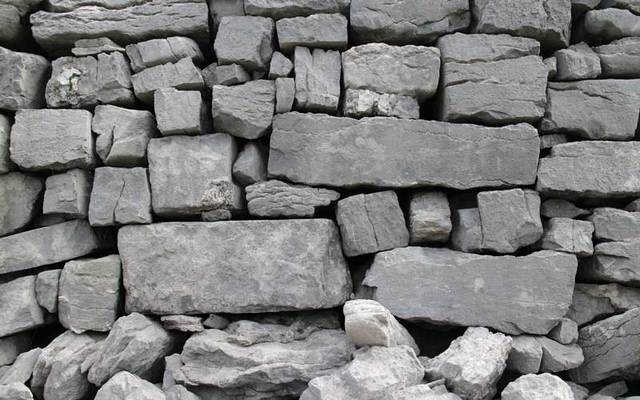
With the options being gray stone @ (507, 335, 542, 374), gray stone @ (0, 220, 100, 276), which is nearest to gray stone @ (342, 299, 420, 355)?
gray stone @ (507, 335, 542, 374)

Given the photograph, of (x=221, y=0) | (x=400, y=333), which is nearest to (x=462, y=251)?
(x=400, y=333)

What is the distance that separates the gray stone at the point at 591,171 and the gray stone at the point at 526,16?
2.55ft

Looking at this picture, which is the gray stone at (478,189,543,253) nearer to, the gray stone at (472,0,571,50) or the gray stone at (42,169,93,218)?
the gray stone at (472,0,571,50)

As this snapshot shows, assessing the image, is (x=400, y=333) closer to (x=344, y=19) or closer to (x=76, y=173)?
Result: (x=344, y=19)

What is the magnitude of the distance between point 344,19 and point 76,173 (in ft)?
6.43

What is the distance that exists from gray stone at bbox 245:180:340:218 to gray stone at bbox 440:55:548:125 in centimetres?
97

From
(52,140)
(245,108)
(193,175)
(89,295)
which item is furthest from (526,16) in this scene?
(89,295)

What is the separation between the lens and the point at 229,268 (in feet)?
10.2

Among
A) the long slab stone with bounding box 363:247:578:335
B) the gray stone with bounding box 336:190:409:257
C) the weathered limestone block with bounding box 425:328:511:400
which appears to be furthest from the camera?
the gray stone with bounding box 336:190:409:257

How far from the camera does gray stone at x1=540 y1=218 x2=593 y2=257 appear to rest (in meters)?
3.07

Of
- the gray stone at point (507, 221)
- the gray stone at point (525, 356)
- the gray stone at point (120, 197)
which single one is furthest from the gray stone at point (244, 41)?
the gray stone at point (525, 356)

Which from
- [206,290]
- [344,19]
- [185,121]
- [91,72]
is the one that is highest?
[344,19]

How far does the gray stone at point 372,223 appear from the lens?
3.11 meters

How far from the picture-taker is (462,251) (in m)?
3.13
